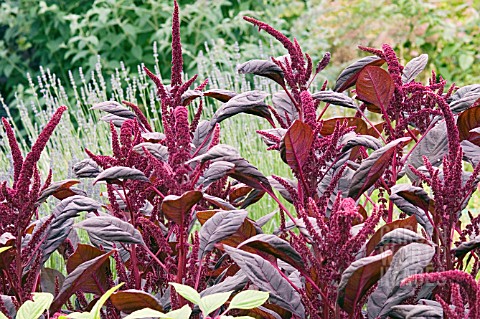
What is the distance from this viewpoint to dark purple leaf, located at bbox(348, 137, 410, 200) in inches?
50.4

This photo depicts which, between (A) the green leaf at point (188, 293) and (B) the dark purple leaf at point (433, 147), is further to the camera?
(B) the dark purple leaf at point (433, 147)

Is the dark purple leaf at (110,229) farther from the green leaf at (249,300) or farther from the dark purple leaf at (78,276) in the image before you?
the green leaf at (249,300)

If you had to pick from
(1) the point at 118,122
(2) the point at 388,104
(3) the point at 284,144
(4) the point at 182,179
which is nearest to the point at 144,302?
(4) the point at 182,179

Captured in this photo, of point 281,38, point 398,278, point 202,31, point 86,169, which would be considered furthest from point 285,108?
point 202,31

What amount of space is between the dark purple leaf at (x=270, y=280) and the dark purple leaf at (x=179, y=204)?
0.33 ft

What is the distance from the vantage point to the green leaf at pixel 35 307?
3.63ft

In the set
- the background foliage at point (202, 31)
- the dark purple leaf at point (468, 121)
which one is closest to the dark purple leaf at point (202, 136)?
the dark purple leaf at point (468, 121)

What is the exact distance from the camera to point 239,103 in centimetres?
145

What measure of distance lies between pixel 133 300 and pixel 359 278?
1.37 ft

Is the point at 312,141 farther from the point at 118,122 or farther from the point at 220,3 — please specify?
the point at 220,3

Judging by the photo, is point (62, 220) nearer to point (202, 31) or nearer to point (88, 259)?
point (88, 259)

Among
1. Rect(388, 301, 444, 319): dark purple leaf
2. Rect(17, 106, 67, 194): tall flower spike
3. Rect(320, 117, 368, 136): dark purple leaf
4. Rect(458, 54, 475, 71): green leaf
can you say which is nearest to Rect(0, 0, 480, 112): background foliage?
Rect(458, 54, 475, 71): green leaf

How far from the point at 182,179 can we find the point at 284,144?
0.20 meters

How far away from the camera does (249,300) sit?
111 cm
